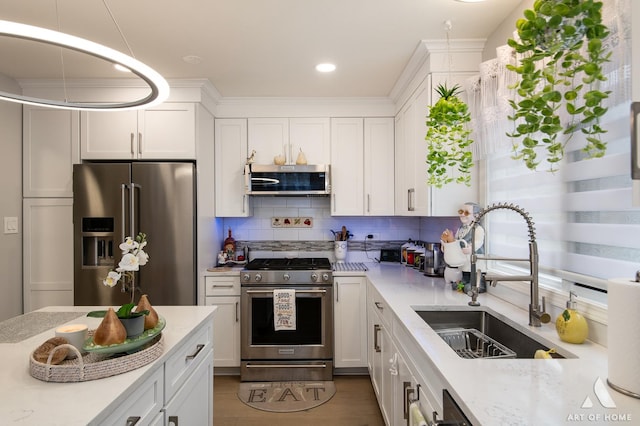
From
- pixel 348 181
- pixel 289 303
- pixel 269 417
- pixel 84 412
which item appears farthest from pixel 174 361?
pixel 348 181

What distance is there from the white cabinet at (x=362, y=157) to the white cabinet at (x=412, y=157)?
0.12 m

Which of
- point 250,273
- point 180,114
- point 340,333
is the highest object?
point 180,114

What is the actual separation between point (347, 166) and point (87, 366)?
2604mm

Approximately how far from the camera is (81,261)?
266cm

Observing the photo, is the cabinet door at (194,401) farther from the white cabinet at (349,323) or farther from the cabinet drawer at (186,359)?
the white cabinet at (349,323)

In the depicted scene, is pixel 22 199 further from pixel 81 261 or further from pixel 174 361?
pixel 174 361

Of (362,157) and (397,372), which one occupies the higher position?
(362,157)

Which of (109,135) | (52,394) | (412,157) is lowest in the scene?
(52,394)

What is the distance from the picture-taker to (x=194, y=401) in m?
1.58

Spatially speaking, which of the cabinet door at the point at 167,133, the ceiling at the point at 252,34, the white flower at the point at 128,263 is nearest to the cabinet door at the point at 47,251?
the cabinet door at the point at 167,133

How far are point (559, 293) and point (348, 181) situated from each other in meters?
2.04

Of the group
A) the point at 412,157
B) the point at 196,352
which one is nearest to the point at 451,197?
the point at 412,157

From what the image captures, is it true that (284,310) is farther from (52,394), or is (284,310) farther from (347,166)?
(52,394)

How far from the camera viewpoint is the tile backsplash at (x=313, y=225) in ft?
11.5
